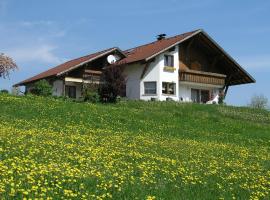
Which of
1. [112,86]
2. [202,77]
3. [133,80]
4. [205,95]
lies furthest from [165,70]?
[112,86]

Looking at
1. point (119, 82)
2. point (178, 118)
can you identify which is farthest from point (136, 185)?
point (119, 82)

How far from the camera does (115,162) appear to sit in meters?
13.7

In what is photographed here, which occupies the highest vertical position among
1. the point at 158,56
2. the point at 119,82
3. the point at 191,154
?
the point at 158,56

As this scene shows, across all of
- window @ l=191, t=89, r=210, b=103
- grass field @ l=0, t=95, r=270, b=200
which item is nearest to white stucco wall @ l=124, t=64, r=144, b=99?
window @ l=191, t=89, r=210, b=103

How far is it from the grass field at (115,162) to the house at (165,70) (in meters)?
21.2

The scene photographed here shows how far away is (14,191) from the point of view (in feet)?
28.3

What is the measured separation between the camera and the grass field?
33.2 feet

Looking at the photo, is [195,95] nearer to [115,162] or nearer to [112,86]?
[112,86]

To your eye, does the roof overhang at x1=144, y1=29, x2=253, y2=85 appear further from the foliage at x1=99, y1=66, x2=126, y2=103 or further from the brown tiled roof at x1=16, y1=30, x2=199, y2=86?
the foliage at x1=99, y1=66, x2=126, y2=103

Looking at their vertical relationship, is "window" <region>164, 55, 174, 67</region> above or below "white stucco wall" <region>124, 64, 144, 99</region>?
above

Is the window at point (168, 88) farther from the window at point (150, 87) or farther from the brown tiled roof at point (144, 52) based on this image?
the brown tiled roof at point (144, 52)

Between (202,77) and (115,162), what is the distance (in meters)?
40.9

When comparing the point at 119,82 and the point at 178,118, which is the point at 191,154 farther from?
the point at 119,82

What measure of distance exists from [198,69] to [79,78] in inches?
581
